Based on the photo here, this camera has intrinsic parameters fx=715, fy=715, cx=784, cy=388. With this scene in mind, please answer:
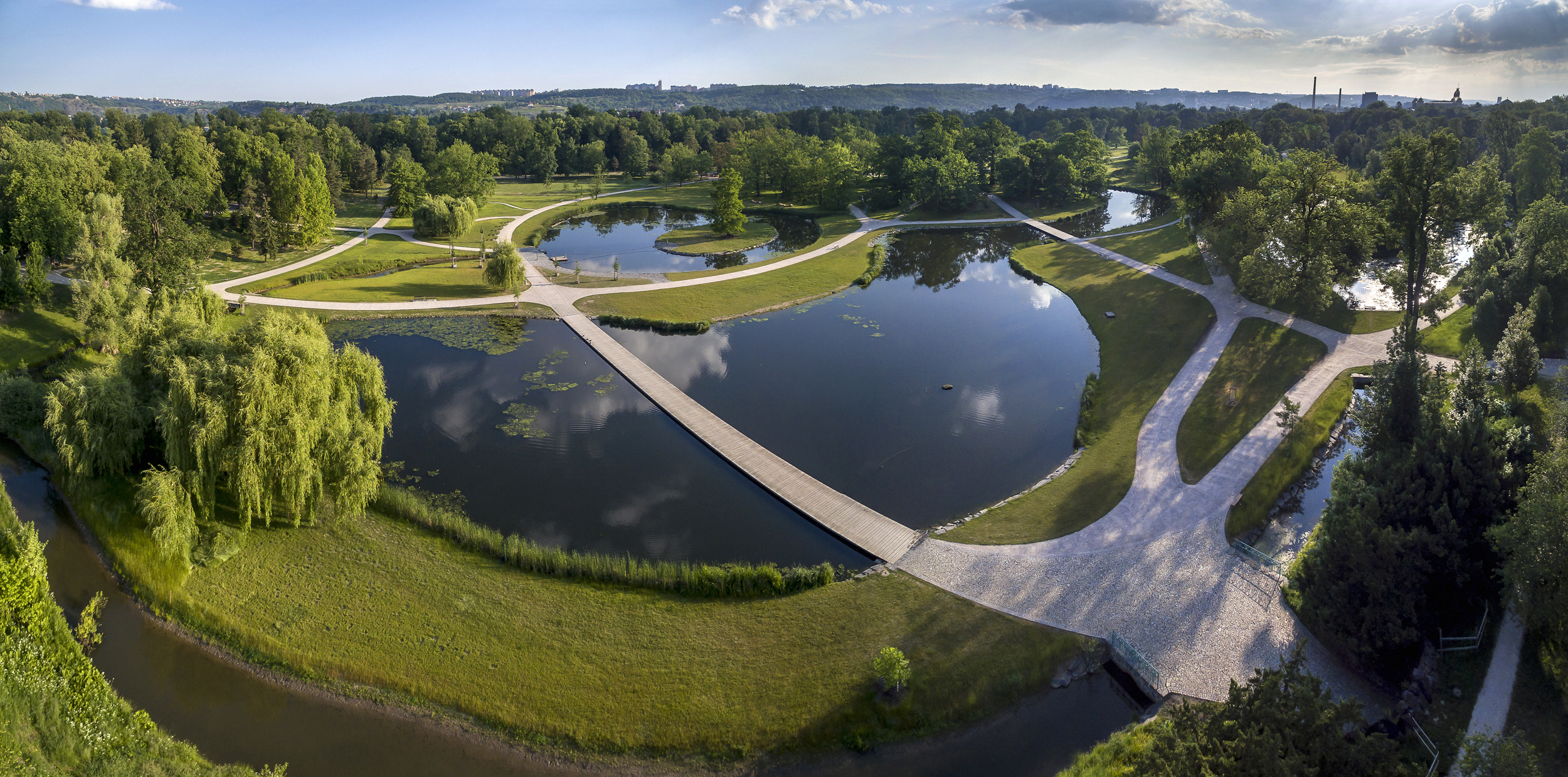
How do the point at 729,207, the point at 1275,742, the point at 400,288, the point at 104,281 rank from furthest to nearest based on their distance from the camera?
the point at 729,207 → the point at 400,288 → the point at 104,281 → the point at 1275,742

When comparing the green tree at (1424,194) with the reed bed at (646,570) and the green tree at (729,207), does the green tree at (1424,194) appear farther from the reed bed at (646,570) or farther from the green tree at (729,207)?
the green tree at (729,207)

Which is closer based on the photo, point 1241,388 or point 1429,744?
point 1429,744

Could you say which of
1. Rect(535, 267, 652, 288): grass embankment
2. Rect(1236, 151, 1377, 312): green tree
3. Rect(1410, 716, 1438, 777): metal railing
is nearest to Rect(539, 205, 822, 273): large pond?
Rect(535, 267, 652, 288): grass embankment

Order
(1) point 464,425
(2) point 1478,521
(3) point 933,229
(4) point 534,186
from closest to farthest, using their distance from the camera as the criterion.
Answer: (2) point 1478,521 → (1) point 464,425 → (3) point 933,229 → (4) point 534,186

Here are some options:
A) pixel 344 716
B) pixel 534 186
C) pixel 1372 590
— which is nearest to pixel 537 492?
pixel 344 716

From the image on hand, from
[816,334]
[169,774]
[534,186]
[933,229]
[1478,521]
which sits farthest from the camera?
[534,186]

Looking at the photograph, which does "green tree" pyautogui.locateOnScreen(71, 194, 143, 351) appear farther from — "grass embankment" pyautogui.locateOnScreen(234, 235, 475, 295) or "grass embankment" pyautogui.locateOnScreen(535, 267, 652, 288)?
"grass embankment" pyautogui.locateOnScreen(535, 267, 652, 288)

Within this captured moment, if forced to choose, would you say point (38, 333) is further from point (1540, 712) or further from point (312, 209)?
point (1540, 712)

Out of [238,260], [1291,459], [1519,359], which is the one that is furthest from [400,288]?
[1519,359]

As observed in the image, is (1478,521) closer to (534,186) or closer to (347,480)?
(347,480)
